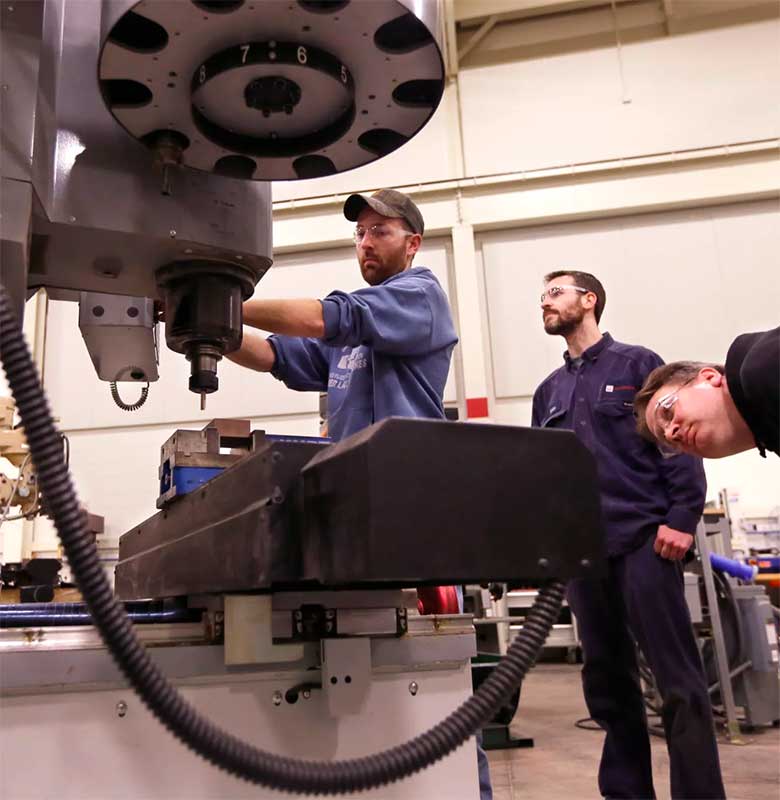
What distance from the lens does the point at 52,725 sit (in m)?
0.75

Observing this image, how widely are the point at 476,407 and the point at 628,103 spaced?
89.6 inches

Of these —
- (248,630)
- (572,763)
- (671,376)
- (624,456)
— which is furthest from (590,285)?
(248,630)

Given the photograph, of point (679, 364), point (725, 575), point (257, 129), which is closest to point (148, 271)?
point (257, 129)

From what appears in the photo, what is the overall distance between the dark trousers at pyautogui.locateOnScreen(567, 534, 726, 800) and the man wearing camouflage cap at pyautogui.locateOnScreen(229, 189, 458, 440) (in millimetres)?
603

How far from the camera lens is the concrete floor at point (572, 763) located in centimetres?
192

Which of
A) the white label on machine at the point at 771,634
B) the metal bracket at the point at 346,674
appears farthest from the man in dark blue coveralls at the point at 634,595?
the white label on machine at the point at 771,634

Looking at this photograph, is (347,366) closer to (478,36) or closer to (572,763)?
(572,763)

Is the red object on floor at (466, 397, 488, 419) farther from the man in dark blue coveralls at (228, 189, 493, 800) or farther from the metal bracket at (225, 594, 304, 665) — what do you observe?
the metal bracket at (225, 594, 304, 665)

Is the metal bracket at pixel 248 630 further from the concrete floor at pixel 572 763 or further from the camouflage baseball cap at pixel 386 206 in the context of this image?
the concrete floor at pixel 572 763

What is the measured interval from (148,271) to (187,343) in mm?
103

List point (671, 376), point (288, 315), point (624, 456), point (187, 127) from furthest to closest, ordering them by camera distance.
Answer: point (624, 456) < point (671, 376) < point (288, 315) < point (187, 127)

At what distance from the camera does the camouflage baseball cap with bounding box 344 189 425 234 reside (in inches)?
58.2

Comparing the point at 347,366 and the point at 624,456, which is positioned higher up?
the point at 347,366

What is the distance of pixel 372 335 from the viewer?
3.86ft
